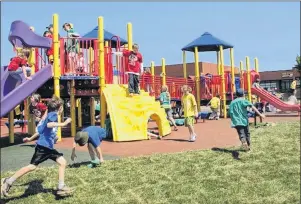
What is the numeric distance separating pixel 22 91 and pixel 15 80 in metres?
0.62

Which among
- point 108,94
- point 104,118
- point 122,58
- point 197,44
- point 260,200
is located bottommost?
point 260,200

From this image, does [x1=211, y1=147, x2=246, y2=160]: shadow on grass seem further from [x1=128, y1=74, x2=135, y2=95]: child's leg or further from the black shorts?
[x1=128, y1=74, x2=135, y2=95]: child's leg

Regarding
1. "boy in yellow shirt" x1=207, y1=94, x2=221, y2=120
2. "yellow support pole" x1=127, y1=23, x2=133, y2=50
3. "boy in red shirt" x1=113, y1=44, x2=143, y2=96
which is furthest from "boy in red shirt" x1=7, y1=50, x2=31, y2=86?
"boy in yellow shirt" x1=207, y1=94, x2=221, y2=120

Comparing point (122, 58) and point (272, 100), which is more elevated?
point (122, 58)

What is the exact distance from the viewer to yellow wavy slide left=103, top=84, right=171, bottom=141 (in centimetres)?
1142

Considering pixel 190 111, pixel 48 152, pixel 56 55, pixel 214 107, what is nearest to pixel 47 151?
pixel 48 152

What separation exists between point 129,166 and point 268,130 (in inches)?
238

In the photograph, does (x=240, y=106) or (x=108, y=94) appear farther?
(x=108, y=94)

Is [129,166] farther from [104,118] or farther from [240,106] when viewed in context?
[104,118]

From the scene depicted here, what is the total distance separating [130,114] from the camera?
11.7 meters

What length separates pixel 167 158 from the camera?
314 inches

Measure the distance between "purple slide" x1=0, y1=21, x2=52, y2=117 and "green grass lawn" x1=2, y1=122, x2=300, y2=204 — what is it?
115 inches

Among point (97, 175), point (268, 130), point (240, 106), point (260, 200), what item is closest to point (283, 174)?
point (260, 200)

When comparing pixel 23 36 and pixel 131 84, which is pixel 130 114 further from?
pixel 23 36
